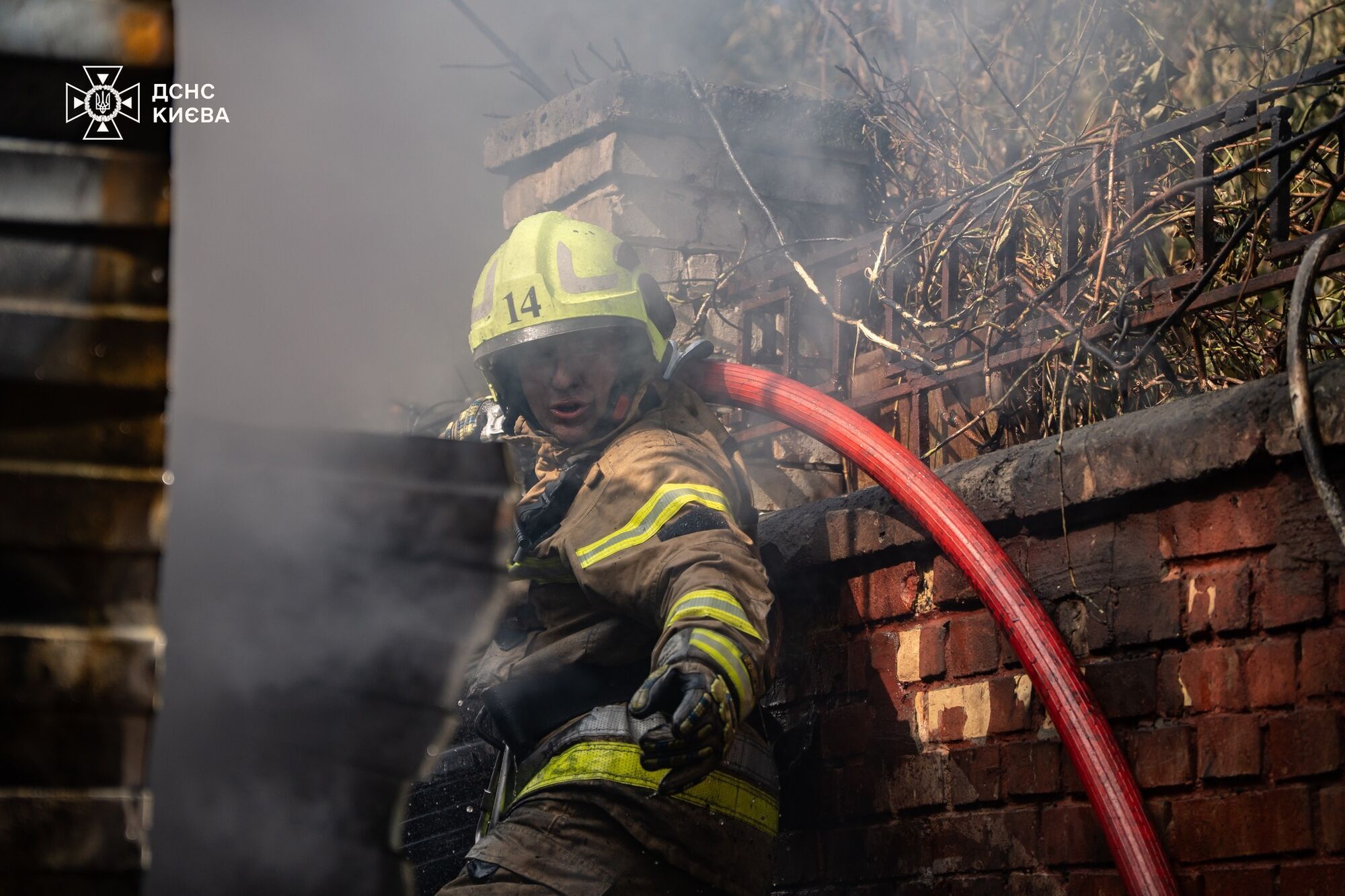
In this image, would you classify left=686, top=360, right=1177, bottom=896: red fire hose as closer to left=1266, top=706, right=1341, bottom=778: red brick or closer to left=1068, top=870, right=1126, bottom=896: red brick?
left=1068, top=870, right=1126, bottom=896: red brick

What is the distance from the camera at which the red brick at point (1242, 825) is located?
2791 mm

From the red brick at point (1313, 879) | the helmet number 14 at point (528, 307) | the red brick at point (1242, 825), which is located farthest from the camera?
the helmet number 14 at point (528, 307)

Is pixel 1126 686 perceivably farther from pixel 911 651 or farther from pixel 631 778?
pixel 631 778

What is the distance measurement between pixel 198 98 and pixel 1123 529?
2514 mm

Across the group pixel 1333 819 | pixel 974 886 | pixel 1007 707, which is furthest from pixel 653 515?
pixel 1333 819

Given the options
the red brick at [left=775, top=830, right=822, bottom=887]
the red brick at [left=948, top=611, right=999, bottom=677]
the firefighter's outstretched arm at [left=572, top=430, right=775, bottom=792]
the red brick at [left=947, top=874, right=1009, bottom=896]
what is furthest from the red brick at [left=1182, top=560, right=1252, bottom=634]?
the red brick at [left=775, top=830, right=822, bottom=887]

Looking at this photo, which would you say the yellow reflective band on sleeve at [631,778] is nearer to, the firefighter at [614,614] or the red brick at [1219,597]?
the firefighter at [614,614]

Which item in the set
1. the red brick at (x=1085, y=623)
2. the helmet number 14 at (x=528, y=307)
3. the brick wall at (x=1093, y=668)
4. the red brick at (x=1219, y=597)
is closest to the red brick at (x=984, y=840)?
the brick wall at (x=1093, y=668)

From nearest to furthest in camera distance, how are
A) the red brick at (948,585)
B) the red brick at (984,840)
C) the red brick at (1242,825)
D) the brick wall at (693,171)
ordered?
the red brick at (1242,825), the red brick at (984,840), the red brick at (948,585), the brick wall at (693,171)

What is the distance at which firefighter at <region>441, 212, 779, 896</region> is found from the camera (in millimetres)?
3158

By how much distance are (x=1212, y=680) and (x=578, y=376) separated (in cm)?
204

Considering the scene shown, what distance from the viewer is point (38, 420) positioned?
1.20 metres

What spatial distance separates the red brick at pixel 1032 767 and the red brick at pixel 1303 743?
0.60 meters

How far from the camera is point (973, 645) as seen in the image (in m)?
3.67
